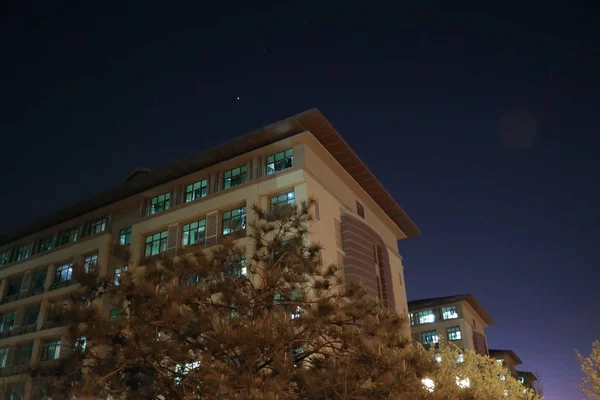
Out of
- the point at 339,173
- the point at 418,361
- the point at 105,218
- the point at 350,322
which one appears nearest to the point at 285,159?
the point at 339,173

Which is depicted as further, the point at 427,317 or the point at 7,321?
the point at 427,317

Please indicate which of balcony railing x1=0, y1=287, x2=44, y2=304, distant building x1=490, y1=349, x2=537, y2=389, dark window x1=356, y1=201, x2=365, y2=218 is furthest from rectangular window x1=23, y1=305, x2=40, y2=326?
distant building x1=490, y1=349, x2=537, y2=389

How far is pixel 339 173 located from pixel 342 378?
17.1m

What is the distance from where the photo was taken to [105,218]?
2719cm

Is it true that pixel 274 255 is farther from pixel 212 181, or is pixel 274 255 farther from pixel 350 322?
pixel 212 181

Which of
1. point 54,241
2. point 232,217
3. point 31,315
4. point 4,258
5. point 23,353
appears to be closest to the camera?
point 232,217

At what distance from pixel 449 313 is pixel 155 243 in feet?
91.1

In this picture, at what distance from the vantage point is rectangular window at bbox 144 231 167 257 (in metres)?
23.5

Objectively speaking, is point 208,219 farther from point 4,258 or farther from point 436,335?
point 436,335

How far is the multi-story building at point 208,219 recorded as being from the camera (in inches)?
833

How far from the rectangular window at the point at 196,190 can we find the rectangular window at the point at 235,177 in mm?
1094

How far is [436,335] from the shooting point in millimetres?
43125

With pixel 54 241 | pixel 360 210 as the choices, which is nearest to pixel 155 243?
pixel 54 241

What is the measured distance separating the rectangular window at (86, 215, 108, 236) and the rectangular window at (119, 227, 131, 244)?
4.92ft
